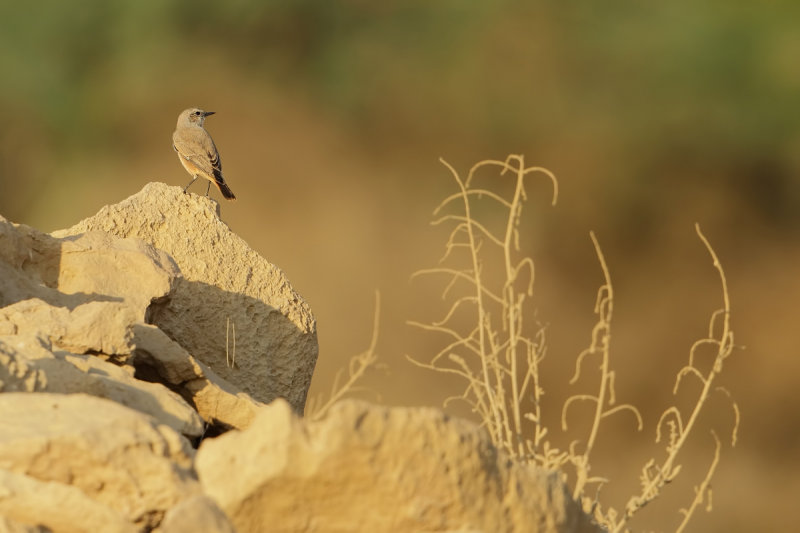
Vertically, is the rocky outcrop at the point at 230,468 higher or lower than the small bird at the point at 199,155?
lower

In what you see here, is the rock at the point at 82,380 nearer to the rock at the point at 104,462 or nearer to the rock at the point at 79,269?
the rock at the point at 104,462

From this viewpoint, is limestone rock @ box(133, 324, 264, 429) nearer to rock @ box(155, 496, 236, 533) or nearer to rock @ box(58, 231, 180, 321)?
rock @ box(58, 231, 180, 321)

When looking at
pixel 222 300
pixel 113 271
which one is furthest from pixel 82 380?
pixel 222 300

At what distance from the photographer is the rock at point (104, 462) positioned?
2.60 m

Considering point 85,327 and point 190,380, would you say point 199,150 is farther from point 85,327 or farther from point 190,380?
point 85,327

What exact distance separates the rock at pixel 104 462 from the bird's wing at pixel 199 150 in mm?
4536

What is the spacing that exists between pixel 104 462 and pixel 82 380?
0.62m

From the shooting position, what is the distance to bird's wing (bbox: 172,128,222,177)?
7164mm

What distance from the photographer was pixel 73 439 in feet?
8.54

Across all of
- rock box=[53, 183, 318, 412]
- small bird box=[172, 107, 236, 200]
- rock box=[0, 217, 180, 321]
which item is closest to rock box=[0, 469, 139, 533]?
rock box=[0, 217, 180, 321]

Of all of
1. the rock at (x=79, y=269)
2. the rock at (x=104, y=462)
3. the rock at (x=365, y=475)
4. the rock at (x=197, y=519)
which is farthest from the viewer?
the rock at (x=79, y=269)

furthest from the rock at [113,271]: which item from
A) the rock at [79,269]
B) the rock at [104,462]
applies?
the rock at [104,462]

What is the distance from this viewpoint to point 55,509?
2.57 metres

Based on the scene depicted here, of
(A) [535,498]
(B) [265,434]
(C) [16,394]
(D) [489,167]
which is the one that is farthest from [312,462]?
(D) [489,167]
